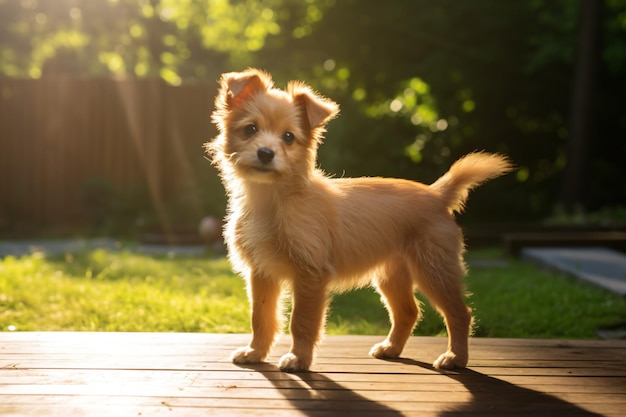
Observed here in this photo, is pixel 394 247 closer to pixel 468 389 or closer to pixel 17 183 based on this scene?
pixel 468 389

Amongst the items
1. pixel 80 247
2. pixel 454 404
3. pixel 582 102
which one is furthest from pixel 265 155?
pixel 582 102

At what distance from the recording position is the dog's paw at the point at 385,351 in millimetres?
4172

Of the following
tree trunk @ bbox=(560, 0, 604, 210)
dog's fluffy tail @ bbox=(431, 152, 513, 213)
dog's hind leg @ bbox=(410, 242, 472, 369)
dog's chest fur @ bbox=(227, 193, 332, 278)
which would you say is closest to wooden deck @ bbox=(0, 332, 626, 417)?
dog's hind leg @ bbox=(410, 242, 472, 369)

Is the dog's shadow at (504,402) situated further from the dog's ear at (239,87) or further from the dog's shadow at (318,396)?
the dog's ear at (239,87)

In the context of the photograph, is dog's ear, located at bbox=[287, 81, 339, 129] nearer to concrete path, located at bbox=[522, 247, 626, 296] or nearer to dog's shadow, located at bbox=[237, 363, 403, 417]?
dog's shadow, located at bbox=[237, 363, 403, 417]

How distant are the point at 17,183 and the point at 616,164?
41.1 feet

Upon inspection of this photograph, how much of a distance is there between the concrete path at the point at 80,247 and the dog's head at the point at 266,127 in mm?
6053

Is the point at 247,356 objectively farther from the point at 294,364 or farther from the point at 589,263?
the point at 589,263

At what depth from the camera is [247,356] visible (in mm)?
4004

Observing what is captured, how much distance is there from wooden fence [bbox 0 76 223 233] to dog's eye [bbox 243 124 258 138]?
10.8 m

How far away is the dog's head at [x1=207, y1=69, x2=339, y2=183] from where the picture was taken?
144 inches

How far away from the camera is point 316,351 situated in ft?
13.5

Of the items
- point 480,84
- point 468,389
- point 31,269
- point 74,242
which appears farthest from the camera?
point 480,84

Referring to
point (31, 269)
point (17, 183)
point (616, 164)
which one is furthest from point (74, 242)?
point (616, 164)
